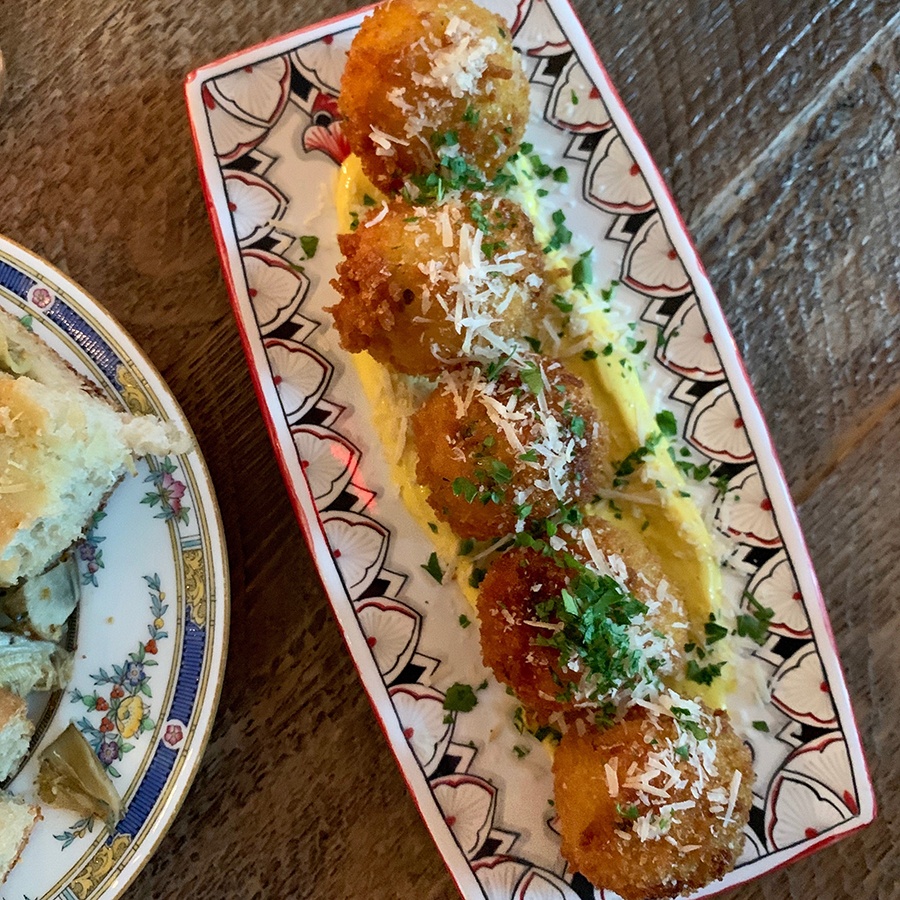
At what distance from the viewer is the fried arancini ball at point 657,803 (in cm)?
123

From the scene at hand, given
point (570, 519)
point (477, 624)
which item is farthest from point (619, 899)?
point (570, 519)

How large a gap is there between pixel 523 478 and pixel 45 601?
37.8 inches

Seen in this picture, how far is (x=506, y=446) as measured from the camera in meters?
1.28

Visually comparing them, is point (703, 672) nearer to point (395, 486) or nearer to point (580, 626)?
point (580, 626)

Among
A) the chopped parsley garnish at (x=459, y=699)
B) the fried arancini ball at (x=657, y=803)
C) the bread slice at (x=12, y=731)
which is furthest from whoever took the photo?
the chopped parsley garnish at (x=459, y=699)

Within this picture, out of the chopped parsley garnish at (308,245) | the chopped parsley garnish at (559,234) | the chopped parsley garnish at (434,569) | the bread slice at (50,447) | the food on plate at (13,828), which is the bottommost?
the food on plate at (13,828)

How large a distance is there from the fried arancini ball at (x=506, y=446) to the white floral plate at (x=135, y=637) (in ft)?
1.51

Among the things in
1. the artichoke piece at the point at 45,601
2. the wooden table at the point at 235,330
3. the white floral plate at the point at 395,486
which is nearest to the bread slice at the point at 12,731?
the artichoke piece at the point at 45,601

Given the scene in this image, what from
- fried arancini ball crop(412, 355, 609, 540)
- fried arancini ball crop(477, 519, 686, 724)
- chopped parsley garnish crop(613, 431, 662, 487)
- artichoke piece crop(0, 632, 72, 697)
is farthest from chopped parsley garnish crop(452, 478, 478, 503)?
artichoke piece crop(0, 632, 72, 697)

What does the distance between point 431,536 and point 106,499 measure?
0.64 meters

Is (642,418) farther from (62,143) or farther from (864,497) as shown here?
(62,143)

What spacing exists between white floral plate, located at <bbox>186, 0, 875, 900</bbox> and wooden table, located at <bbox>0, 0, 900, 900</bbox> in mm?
135

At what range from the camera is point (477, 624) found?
1.46 metres

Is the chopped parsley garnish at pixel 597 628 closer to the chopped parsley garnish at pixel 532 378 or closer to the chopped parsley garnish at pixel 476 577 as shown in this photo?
the chopped parsley garnish at pixel 476 577
